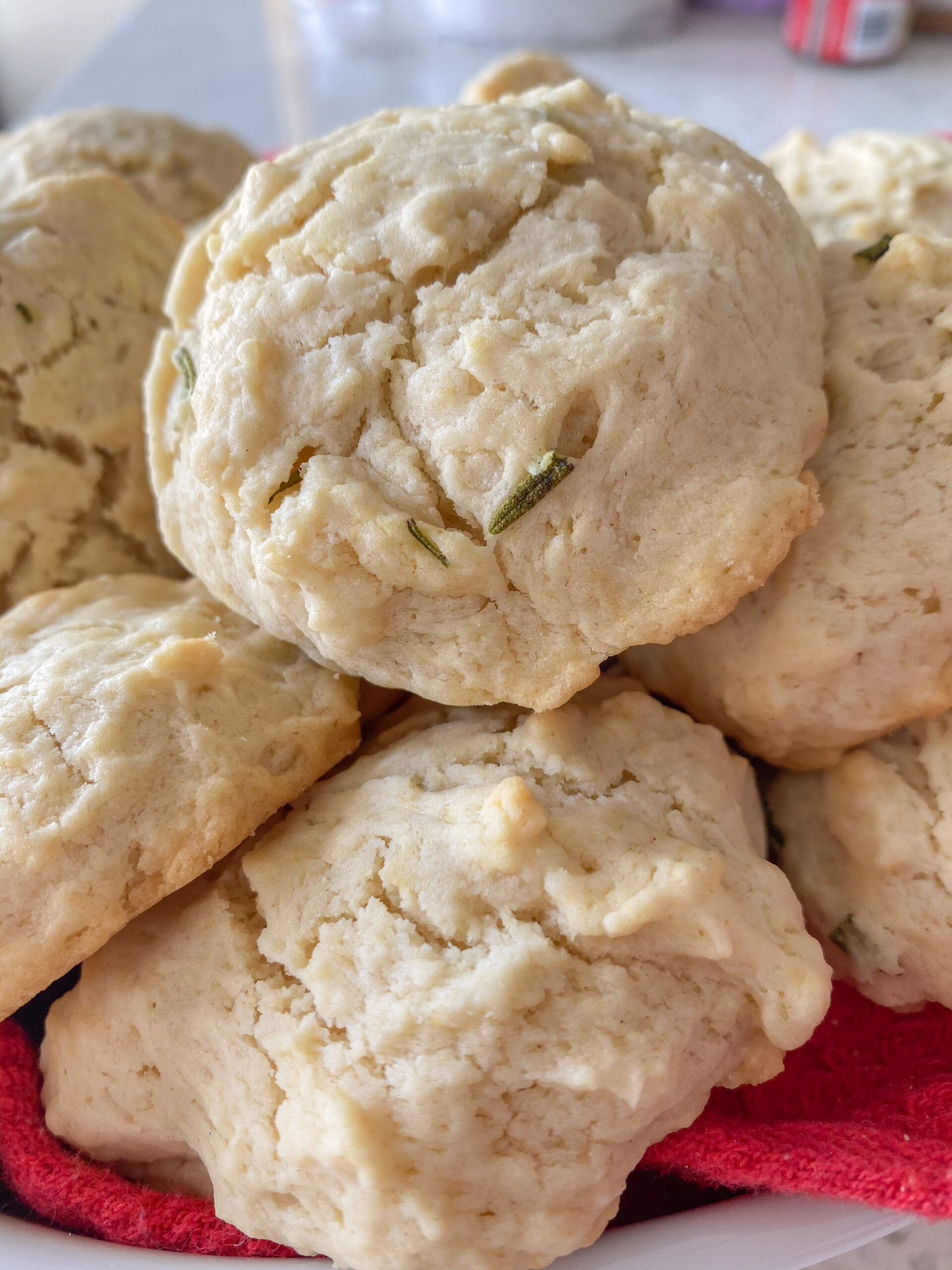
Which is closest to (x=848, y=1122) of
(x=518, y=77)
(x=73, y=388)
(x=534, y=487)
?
(x=534, y=487)

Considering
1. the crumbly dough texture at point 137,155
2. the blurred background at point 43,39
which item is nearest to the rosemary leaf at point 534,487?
the crumbly dough texture at point 137,155

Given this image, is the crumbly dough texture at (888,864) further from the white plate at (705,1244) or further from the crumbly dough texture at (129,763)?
the crumbly dough texture at (129,763)

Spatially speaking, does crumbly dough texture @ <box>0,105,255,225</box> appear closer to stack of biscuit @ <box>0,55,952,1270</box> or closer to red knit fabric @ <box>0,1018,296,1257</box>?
stack of biscuit @ <box>0,55,952,1270</box>

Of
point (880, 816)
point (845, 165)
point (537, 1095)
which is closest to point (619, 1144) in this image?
point (537, 1095)

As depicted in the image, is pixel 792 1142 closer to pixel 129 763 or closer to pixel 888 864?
pixel 888 864

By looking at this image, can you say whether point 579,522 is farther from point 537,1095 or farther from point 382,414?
point 537,1095
